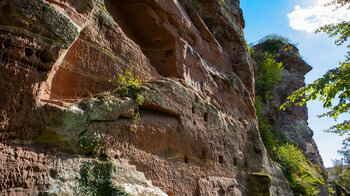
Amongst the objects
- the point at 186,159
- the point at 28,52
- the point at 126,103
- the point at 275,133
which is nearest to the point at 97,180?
the point at 126,103

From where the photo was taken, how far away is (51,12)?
5.05 meters

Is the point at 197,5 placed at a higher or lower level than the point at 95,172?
higher

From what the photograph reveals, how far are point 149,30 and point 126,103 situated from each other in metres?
4.78

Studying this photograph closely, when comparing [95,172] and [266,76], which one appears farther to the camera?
[266,76]

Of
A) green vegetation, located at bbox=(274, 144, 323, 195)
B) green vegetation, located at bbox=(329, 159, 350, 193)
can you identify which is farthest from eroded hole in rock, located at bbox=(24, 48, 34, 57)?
green vegetation, located at bbox=(329, 159, 350, 193)

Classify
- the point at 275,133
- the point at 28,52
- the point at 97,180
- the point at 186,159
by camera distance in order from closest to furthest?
the point at 28,52 < the point at 97,180 < the point at 186,159 < the point at 275,133

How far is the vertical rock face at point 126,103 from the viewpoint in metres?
4.47

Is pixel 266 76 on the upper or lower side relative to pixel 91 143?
upper

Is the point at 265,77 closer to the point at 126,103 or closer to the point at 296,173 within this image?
the point at 296,173

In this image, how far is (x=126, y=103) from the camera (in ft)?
20.6

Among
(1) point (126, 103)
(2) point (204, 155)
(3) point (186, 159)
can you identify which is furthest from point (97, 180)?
(2) point (204, 155)

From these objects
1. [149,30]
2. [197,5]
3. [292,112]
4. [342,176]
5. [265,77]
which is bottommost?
[342,176]

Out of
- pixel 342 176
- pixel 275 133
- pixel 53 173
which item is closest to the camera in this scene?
pixel 53 173

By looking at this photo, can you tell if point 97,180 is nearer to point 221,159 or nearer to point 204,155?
point 204,155
